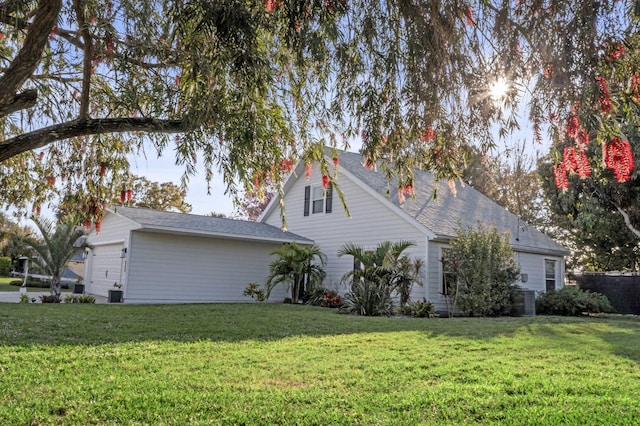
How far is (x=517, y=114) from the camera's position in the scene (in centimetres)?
457

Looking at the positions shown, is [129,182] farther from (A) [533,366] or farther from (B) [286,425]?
(A) [533,366]

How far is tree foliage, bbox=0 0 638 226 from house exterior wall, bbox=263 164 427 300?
1009cm

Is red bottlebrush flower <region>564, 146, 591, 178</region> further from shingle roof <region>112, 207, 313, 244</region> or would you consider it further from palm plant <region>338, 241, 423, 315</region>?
shingle roof <region>112, 207, 313, 244</region>

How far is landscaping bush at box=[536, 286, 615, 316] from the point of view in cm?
1586

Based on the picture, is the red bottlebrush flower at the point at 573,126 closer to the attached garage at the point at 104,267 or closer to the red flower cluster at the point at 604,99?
the red flower cluster at the point at 604,99

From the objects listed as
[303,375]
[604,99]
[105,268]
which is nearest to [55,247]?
[105,268]

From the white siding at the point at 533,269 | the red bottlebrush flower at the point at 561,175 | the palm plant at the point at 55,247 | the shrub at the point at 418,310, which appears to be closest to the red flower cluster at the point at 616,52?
the red bottlebrush flower at the point at 561,175

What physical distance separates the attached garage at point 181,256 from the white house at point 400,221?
1.33 meters

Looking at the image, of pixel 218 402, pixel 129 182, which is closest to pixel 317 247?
pixel 129 182

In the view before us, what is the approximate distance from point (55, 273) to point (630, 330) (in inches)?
608

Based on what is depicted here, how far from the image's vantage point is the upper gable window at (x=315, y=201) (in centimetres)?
1891

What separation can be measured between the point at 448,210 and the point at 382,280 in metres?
5.55

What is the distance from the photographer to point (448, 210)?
18.2 metres

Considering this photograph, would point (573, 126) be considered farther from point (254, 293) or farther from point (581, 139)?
point (254, 293)
